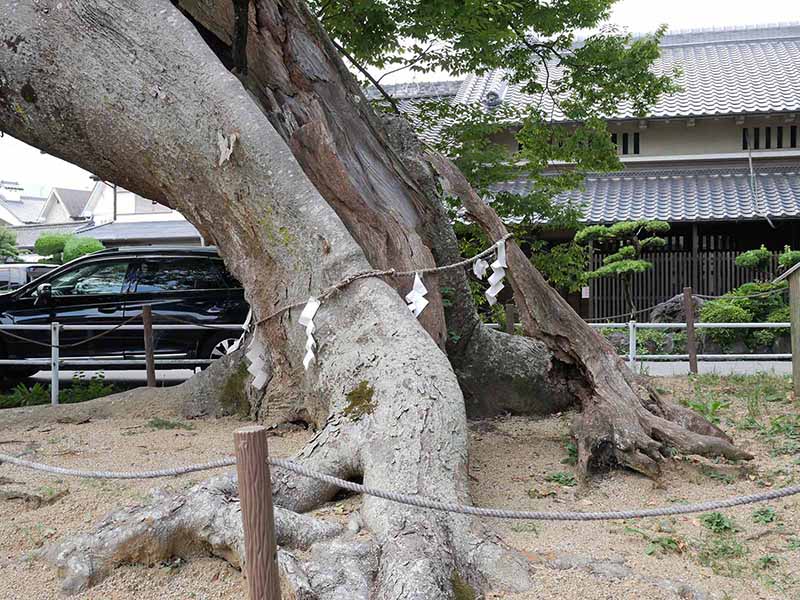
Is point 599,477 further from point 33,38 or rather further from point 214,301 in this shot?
point 214,301

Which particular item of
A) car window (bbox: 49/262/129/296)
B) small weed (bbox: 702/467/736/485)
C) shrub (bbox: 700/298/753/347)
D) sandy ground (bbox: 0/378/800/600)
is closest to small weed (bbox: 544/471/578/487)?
sandy ground (bbox: 0/378/800/600)

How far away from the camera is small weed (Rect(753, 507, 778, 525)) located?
3772 mm

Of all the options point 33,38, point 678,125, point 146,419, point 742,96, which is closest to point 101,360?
point 146,419

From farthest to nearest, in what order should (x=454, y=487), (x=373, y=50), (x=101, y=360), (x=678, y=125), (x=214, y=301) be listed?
(x=678, y=125)
(x=214, y=301)
(x=101, y=360)
(x=373, y=50)
(x=454, y=487)

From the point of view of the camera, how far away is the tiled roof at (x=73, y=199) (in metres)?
38.0

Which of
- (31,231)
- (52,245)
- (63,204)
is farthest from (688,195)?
(63,204)

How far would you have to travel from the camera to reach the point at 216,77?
4887 millimetres

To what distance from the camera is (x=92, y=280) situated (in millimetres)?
9469

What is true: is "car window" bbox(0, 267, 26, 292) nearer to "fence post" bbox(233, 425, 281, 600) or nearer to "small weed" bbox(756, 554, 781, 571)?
"fence post" bbox(233, 425, 281, 600)

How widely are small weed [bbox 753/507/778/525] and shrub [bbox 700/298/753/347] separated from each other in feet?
27.4

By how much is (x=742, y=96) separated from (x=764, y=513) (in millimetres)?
13594

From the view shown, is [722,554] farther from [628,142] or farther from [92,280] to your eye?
[628,142]

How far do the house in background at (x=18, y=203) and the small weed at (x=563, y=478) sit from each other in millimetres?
43464

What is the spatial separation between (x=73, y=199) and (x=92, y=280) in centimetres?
3255
